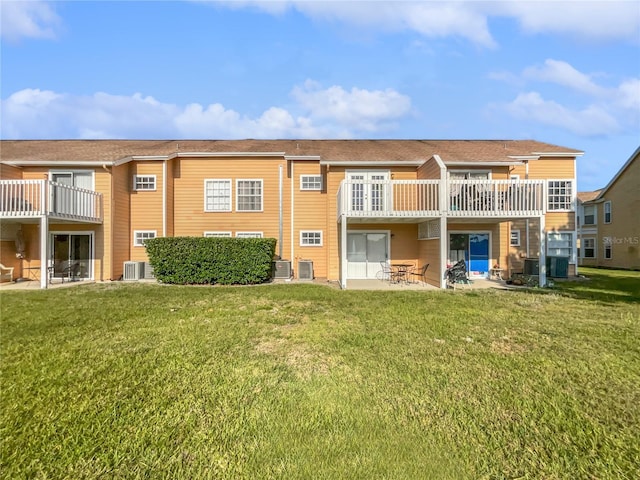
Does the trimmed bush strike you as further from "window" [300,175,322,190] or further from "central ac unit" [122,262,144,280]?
"window" [300,175,322,190]

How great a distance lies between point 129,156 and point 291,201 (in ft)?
24.8

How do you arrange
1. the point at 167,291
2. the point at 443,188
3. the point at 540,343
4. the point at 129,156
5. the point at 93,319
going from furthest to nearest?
the point at 129,156
the point at 443,188
the point at 167,291
the point at 93,319
the point at 540,343

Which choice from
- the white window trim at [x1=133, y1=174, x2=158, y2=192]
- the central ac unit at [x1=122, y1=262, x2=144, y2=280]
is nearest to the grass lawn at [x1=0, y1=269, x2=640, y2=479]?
the central ac unit at [x1=122, y1=262, x2=144, y2=280]

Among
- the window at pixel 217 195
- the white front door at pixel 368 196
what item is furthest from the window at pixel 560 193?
the window at pixel 217 195

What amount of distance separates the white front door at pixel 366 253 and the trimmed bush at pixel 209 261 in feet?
14.1

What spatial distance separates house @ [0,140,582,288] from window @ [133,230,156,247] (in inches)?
1.9

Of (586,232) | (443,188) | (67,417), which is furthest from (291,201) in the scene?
(586,232)

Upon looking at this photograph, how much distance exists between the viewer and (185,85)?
1641 centimetres

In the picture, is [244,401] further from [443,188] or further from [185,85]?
[185,85]

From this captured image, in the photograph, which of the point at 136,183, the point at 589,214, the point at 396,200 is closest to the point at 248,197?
the point at 136,183

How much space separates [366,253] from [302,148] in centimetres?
639

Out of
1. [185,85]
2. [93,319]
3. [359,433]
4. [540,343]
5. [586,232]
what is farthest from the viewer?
[586,232]

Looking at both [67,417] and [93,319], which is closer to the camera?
[67,417]

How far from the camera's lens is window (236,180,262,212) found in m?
15.6
